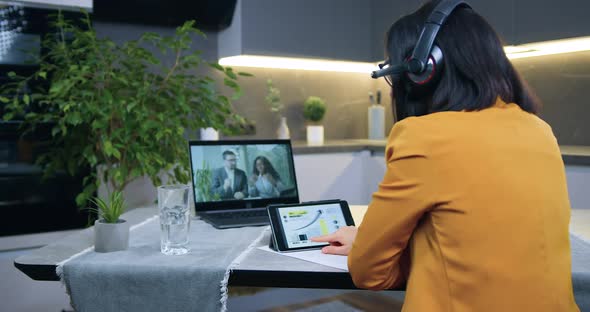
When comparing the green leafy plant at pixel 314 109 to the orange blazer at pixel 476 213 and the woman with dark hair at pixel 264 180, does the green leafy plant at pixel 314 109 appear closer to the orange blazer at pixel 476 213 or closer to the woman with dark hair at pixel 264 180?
the woman with dark hair at pixel 264 180

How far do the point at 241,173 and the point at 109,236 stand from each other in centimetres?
59

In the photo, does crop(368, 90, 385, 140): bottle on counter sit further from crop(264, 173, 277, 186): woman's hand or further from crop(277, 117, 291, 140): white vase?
crop(264, 173, 277, 186): woman's hand

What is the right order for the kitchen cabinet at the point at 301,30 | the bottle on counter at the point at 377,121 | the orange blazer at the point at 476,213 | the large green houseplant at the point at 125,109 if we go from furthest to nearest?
1. the bottle on counter at the point at 377,121
2. the kitchen cabinet at the point at 301,30
3. the large green houseplant at the point at 125,109
4. the orange blazer at the point at 476,213

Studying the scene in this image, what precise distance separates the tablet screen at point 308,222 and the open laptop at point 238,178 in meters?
0.29

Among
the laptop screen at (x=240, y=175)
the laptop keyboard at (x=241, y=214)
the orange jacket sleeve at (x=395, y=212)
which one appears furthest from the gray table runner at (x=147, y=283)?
the laptop screen at (x=240, y=175)

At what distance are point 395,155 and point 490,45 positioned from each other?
0.89 feet

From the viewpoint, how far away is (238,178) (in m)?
1.72

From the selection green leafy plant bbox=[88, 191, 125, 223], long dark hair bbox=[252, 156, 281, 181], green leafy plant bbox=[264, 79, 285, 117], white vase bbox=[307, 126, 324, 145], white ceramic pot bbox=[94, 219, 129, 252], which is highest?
green leafy plant bbox=[264, 79, 285, 117]

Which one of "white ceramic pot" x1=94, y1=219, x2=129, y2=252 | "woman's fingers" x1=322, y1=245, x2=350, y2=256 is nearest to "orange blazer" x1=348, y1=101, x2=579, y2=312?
"woman's fingers" x1=322, y1=245, x2=350, y2=256

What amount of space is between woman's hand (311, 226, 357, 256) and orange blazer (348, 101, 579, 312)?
0.89ft

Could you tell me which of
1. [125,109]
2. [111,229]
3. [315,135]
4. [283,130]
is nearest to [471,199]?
[111,229]

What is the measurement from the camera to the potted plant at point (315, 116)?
3590 mm

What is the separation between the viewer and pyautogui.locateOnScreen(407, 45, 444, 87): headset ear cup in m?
0.96

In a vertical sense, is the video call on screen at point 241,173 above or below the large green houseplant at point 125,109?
below
